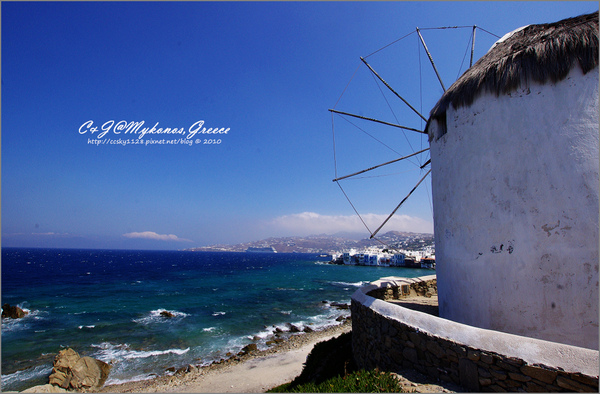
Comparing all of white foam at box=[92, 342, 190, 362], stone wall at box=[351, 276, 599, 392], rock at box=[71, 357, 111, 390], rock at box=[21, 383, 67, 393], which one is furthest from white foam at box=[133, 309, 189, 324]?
stone wall at box=[351, 276, 599, 392]

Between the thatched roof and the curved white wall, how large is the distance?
0.56 ft

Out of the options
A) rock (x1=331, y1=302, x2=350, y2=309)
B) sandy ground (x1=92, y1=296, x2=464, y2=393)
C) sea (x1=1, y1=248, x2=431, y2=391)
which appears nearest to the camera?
sandy ground (x1=92, y1=296, x2=464, y2=393)

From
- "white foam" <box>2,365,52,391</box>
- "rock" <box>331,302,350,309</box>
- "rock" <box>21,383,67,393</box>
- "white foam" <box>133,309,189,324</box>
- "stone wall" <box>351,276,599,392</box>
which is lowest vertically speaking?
"rock" <box>331,302,350,309</box>

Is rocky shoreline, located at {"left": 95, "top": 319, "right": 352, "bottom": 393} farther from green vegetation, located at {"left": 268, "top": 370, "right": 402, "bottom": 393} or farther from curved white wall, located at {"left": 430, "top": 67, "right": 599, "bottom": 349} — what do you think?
curved white wall, located at {"left": 430, "top": 67, "right": 599, "bottom": 349}

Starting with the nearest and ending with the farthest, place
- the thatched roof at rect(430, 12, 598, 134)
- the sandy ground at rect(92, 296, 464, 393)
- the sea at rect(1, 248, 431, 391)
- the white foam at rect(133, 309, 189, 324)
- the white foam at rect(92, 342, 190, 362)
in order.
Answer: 1. the thatched roof at rect(430, 12, 598, 134)
2. the sandy ground at rect(92, 296, 464, 393)
3. the sea at rect(1, 248, 431, 391)
4. the white foam at rect(92, 342, 190, 362)
5. the white foam at rect(133, 309, 189, 324)

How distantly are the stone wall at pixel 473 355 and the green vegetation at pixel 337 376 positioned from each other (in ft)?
1.98

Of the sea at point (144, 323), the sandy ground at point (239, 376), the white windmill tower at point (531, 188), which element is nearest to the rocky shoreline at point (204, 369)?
the sandy ground at point (239, 376)

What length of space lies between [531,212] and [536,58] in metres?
2.65

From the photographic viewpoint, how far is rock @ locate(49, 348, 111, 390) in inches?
492

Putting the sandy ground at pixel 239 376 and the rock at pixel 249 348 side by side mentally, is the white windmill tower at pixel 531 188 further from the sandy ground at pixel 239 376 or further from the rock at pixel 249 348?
the rock at pixel 249 348

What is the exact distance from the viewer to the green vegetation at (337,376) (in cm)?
440

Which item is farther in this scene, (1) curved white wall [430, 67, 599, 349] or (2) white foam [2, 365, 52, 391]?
(2) white foam [2, 365, 52, 391]

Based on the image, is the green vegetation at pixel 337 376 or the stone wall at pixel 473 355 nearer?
the stone wall at pixel 473 355

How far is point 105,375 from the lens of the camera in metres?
13.4
